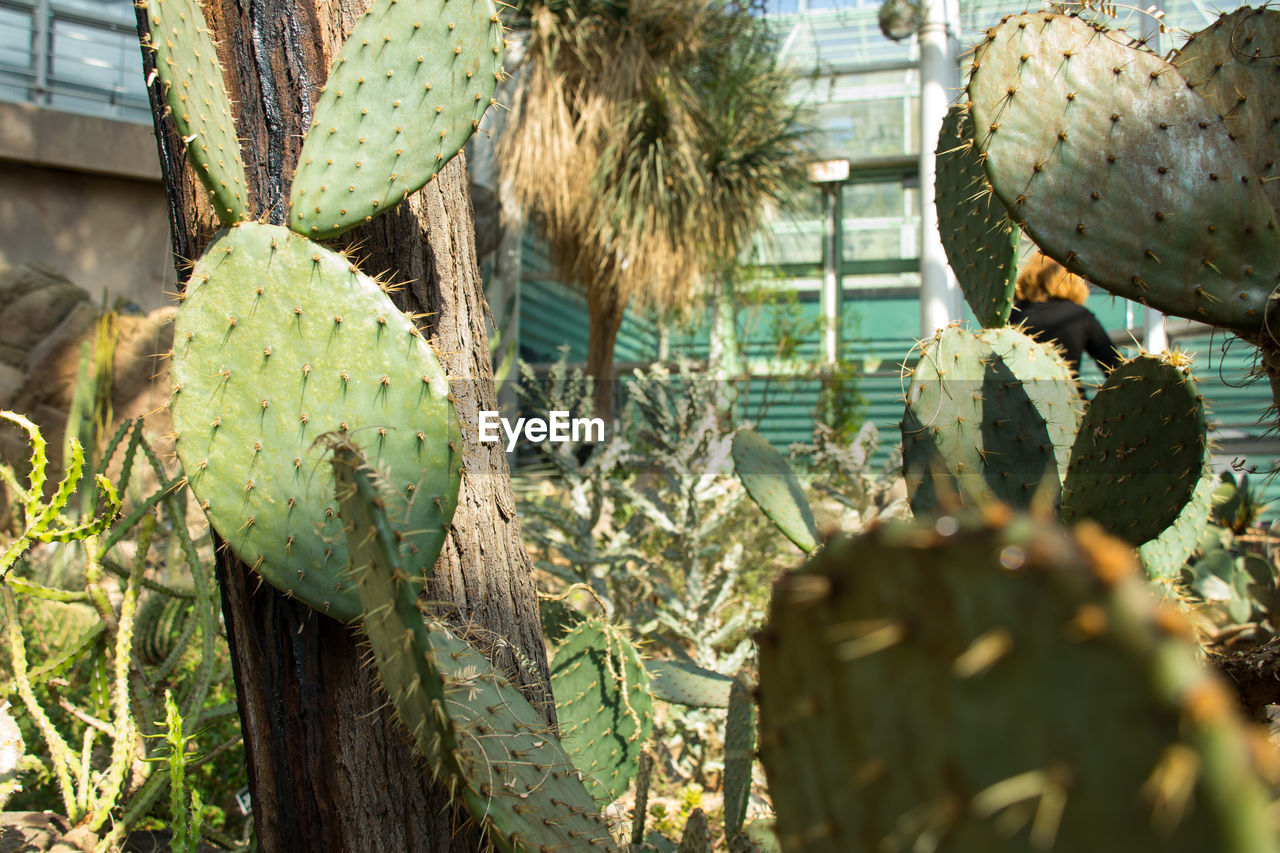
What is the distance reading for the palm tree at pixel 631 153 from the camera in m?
5.74

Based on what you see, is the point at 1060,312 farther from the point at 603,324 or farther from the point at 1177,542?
the point at 603,324

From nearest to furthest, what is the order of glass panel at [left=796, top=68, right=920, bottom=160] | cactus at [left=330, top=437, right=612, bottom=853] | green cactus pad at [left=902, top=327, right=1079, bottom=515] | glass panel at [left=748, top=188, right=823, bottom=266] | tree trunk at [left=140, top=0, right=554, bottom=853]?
cactus at [left=330, top=437, right=612, bottom=853] → tree trunk at [left=140, top=0, right=554, bottom=853] → green cactus pad at [left=902, top=327, right=1079, bottom=515] → glass panel at [left=748, top=188, right=823, bottom=266] → glass panel at [left=796, top=68, right=920, bottom=160]

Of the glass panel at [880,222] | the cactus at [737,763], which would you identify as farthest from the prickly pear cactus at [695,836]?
the glass panel at [880,222]

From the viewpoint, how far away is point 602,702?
162cm

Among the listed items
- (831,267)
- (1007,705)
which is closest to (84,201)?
(831,267)

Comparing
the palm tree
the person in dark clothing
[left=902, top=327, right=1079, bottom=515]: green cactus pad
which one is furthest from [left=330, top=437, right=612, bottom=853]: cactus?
the palm tree

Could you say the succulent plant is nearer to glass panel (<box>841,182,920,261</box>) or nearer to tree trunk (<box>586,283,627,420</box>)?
tree trunk (<box>586,283,627,420</box>)

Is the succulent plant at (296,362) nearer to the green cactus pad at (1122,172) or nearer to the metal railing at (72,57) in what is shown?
the green cactus pad at (1122,172)

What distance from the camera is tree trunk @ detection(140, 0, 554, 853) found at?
116cm

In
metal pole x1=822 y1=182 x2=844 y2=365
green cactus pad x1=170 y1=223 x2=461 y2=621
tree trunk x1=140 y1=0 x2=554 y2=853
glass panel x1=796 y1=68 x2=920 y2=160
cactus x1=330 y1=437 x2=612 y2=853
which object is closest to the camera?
cactus x1=330 y1=437 x2=612 y2=853

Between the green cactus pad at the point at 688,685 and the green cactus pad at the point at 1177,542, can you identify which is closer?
the green cactus pad at the point at 1177,542

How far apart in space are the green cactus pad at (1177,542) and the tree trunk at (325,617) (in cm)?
123

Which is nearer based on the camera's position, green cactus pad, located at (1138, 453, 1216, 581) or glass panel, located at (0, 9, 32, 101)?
green cactus pad, located at (1138, 453, 1216, 581)

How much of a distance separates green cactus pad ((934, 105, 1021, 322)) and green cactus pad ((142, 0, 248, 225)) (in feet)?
3.73
